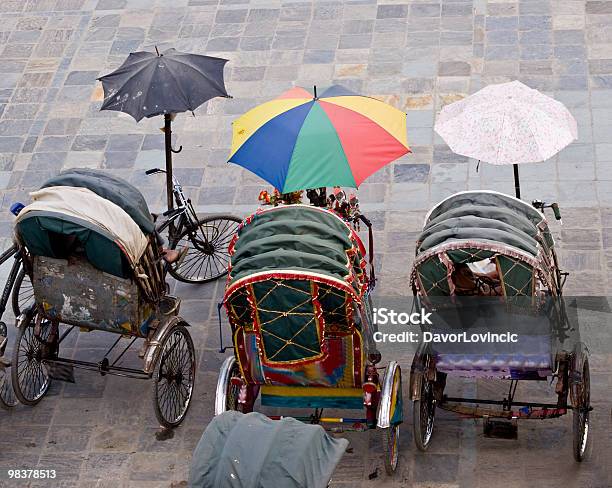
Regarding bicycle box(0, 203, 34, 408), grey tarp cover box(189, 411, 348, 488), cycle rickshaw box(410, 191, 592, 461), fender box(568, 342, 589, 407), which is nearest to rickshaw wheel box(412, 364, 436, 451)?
cycle rickshaw box(410, 191, 592, 461)

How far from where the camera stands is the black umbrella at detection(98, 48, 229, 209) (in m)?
9.20

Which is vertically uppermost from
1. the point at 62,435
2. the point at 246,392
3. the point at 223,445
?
the point at 223,445

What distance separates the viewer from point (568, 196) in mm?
10938

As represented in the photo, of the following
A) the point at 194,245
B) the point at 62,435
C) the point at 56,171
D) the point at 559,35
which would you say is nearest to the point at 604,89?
the point at 559,35

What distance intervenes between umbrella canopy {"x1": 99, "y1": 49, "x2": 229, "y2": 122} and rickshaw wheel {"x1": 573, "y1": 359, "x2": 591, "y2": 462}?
3603 mm

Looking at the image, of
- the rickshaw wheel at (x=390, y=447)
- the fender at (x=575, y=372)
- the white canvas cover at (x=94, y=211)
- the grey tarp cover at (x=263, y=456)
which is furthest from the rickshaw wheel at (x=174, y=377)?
the fender at (x=575, y=372)

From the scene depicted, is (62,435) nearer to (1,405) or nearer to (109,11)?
(1,405)

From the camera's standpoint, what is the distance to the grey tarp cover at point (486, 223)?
301 inches

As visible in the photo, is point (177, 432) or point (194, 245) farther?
point (194, 245)

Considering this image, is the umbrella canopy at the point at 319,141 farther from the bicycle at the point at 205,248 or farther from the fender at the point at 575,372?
the fender at the point at 575,372

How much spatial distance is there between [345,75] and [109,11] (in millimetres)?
3390

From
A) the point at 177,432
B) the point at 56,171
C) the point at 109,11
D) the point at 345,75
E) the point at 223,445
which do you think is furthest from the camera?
the point at 109,11

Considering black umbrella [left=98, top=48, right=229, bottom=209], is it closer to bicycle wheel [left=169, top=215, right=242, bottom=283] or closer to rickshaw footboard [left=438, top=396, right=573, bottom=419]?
bicycle wheel [left=169, top=215, right=242, bottom=283]

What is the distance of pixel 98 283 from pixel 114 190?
0.67m
